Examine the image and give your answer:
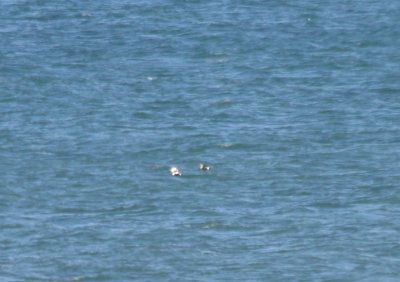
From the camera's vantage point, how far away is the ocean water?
86.7 ft

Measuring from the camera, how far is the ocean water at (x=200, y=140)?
26422 millimetres

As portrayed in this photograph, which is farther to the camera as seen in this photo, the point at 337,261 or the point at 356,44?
the point at 356,44

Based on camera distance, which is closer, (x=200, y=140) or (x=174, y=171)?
(x=174, y=171)

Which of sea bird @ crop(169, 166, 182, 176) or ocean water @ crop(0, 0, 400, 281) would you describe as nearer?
ocean water @ crop(0, 0, 400, 281)

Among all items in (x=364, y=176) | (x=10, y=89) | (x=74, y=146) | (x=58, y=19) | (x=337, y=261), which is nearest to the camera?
(x=337, y=261)

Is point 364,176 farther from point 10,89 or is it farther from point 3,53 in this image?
point 3,53

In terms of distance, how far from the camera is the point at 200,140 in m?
36.0

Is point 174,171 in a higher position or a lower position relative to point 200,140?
higher

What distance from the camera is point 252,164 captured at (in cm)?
3372

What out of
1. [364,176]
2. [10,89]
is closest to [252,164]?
[364,176]

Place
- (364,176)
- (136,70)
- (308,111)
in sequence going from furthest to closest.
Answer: (136,70) < (308,111) < (364,176)

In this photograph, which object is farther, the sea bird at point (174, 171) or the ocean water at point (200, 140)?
the sea bird at point (174, 171)

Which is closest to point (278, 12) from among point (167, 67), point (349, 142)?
point (167, 67)

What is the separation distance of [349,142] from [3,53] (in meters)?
15.7
